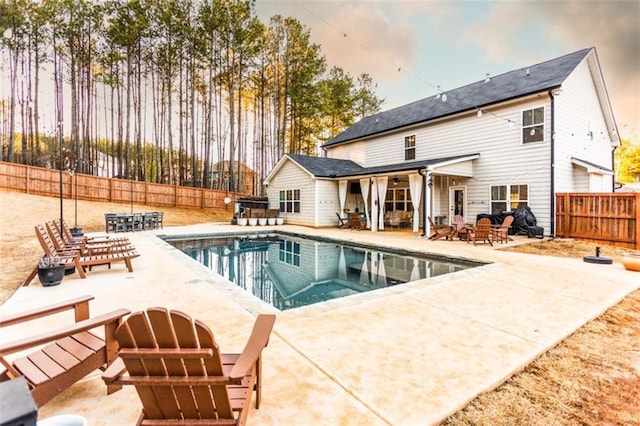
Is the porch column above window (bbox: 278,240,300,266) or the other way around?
above

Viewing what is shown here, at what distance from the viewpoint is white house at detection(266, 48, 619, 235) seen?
38.1 feet

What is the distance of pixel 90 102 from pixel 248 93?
11.5m

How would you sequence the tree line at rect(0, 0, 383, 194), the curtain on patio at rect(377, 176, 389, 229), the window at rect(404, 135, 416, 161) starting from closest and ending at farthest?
the curtain on patio at rect(377, 176, 389, 229), the window at rect(404, 135, 416, 161), the tree line at rect(0, 0, 383, 194)

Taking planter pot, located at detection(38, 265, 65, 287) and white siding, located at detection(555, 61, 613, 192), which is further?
white siding, located at detection(555, 61, 613, 192)

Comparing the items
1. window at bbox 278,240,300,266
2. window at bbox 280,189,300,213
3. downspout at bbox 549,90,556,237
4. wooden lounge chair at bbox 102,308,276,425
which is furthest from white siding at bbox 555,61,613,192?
wooden lounge chair at bbox 102,308,276,425

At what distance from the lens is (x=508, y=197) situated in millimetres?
12375

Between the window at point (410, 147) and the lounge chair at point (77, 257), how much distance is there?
14019 millimetres

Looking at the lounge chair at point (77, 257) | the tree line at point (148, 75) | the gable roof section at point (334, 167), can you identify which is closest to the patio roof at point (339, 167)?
the gable roof section at point (334, 167)

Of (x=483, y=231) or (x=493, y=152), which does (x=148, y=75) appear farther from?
(x=483, y=231)

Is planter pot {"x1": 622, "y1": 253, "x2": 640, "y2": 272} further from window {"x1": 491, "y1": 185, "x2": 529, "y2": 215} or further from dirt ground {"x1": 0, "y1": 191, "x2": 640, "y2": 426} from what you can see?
window {"x1": 491, "y1": 185, "x2": 529, "y2": 215}

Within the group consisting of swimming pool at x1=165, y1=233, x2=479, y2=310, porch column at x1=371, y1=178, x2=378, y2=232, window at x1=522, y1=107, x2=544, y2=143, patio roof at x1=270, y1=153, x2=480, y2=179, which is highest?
window at x1=522, y1=107, x2=544, y2=143

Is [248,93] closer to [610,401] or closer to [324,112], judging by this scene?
[324,112]

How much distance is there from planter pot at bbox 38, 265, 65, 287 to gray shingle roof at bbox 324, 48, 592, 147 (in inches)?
593

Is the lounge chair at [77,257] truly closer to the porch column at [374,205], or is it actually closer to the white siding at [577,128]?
the porch column at [374,205]
